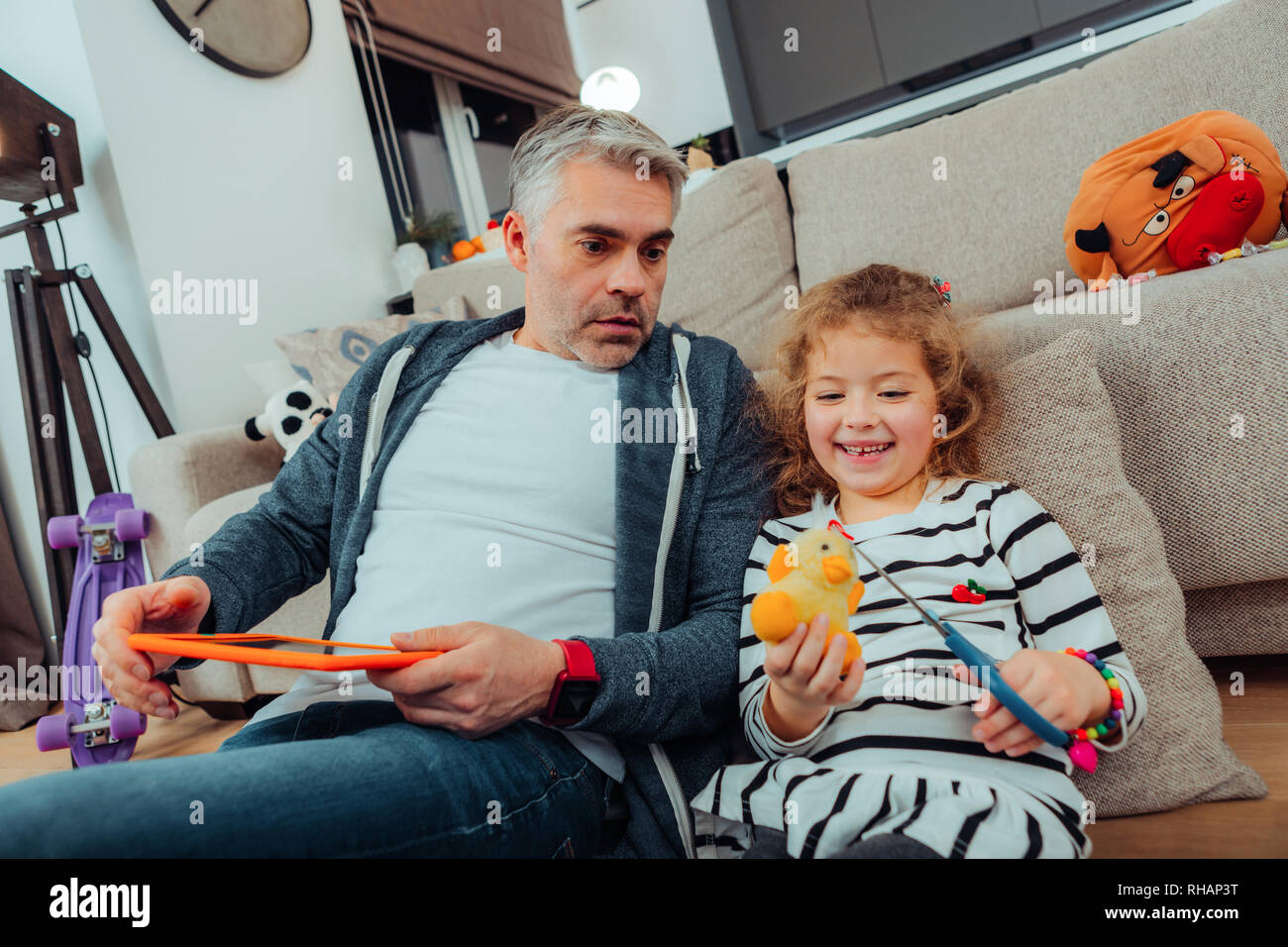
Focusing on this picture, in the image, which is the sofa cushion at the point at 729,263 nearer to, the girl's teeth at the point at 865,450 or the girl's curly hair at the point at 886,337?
the girl's curly hair at the point at 886,337

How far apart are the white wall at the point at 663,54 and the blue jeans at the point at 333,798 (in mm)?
3810

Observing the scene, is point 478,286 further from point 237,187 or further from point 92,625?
point 92,625

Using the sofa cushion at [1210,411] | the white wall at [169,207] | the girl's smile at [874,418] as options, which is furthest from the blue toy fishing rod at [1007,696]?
the white wall at [169,207]

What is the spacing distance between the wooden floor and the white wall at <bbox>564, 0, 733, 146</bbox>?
3.63 meters

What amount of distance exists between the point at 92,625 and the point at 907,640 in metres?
1.61

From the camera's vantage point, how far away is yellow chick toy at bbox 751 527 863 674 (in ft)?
1.93

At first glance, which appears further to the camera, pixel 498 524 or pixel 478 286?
pixel 478 286

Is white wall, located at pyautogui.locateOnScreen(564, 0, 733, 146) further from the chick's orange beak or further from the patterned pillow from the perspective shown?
the chick's orange beak

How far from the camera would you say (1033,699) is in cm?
62

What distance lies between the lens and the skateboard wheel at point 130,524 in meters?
1.61

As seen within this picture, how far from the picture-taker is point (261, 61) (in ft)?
7.99

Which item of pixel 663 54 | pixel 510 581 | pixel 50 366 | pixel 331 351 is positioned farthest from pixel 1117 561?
pixel 663 54

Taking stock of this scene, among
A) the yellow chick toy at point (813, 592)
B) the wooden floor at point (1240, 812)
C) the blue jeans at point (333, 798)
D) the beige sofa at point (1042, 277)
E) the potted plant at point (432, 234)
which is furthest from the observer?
the potted plant at point (432, 234)
